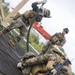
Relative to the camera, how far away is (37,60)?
10117 mm

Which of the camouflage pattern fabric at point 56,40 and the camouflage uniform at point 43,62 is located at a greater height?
the camouflage pattern fabric at point 56,40

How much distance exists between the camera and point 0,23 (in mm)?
16688

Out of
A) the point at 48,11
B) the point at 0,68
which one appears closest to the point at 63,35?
the point at 48,11

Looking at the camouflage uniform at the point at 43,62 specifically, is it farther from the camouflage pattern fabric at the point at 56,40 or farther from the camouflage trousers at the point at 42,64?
the camouflage pattern fabric at the point at 56,40

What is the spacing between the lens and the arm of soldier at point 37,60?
9.93 meters

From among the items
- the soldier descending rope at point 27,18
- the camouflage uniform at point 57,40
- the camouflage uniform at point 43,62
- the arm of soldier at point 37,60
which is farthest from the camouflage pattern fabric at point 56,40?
the arm of soldier at point 37,60

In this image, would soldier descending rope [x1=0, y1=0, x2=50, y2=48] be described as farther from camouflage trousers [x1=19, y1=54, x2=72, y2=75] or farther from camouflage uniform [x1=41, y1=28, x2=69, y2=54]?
camouflage trousers [x1=19, y1=54, x2=72, y2=75]

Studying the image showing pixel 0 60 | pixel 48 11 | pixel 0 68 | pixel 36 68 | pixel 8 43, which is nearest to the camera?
pixel 0 68

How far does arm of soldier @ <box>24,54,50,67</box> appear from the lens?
32.6ft

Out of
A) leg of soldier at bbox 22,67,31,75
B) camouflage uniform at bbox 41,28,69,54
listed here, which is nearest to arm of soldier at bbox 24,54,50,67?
leg of soldier at bbox 22,67,31,75

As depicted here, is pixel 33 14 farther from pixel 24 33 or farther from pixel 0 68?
pixel 0 68

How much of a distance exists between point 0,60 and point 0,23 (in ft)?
24.3

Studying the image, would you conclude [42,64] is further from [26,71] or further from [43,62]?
[26,71]

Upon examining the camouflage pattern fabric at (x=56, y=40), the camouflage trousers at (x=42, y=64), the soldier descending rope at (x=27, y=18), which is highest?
the soldier descending rope at (x=27, y=18)
